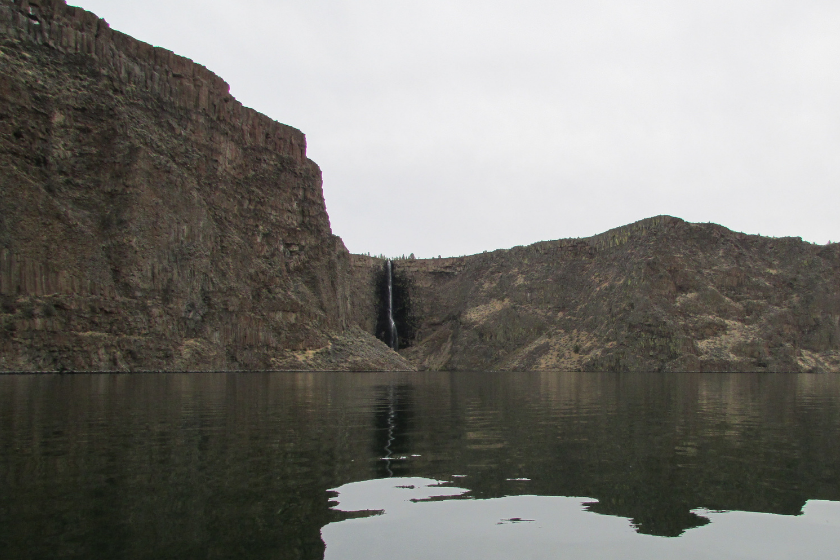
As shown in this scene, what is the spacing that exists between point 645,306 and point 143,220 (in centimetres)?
7042

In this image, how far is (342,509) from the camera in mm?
7391

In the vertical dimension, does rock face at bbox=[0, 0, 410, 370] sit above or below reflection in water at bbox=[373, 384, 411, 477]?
above

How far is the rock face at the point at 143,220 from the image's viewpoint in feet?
174

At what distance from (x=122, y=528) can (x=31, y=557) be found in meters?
0.97

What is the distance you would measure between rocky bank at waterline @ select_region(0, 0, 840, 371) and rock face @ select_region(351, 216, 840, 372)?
309mm

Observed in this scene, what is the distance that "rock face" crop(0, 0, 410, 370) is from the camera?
53188 mm

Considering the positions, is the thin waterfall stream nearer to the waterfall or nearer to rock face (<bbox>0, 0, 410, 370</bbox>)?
the waterfall

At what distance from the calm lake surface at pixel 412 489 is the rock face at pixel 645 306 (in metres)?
83.1

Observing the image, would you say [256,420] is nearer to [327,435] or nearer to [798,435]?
[327,435]

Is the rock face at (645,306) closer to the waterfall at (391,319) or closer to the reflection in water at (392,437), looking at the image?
the waterfall at (391,319)

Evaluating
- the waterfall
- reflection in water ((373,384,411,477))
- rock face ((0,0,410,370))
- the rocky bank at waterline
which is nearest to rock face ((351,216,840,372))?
the rocky bank at waterline

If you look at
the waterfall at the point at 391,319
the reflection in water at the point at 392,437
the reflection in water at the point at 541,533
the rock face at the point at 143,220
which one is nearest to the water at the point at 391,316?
the waterfall at the point at 391,319

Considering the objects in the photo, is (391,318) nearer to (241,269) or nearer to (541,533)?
(241,269)

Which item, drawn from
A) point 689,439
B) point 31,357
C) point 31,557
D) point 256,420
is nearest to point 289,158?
point 31,357
